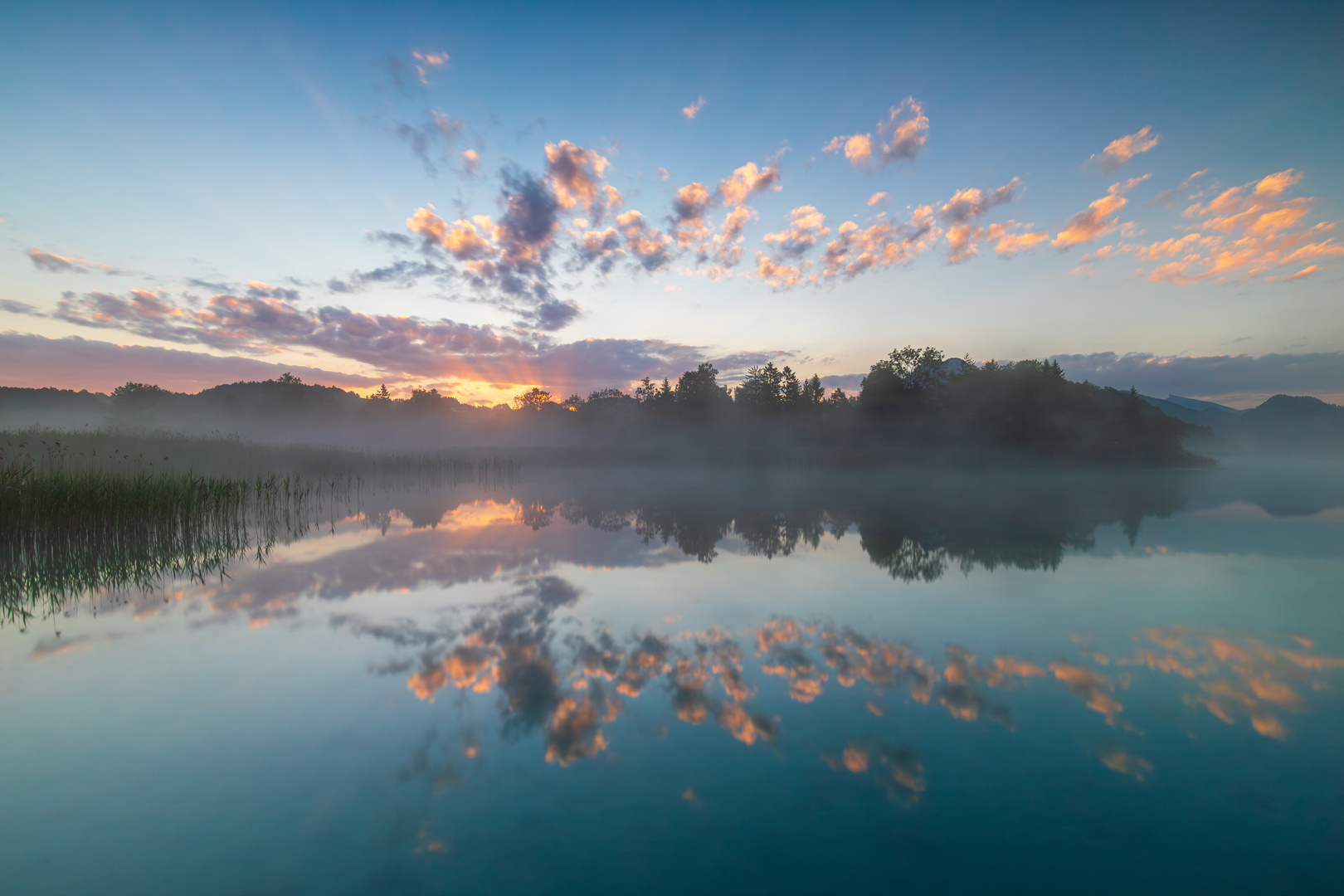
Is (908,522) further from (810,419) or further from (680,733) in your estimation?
(810,419)

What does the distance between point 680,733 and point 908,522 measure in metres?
13.2

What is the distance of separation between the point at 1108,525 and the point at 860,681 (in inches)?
566

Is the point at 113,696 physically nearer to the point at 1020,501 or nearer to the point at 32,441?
the point at 32,441

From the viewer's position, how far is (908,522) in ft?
50.4

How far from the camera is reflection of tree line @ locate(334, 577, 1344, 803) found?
417 centimetres

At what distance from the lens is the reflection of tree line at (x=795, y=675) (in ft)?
13.7

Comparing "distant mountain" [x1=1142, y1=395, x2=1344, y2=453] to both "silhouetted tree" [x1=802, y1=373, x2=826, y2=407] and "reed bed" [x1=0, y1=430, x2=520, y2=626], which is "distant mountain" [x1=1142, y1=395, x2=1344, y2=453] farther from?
"reed bed" [x1=0, y1=430, x2=520, y2=626]

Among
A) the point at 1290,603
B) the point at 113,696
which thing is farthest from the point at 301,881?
the point at 1290,603

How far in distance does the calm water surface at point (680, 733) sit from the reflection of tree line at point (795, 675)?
40 mm

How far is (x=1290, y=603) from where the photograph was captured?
7.72 metres

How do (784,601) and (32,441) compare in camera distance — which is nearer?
(784,601)

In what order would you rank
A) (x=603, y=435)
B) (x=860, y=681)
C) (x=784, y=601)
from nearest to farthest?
(x=860, y=681), (x=784, y=601), (x=603, y=435)

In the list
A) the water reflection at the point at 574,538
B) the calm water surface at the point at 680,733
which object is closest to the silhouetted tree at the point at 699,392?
the water reflection at the point at 574,538

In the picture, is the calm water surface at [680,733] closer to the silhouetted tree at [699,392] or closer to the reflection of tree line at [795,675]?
the reflection of tree line at [795,675]
